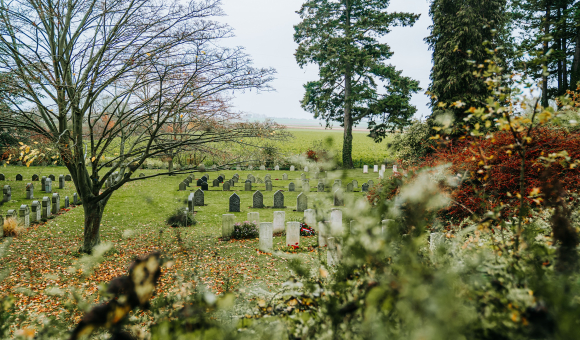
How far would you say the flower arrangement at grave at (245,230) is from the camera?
9477 mm

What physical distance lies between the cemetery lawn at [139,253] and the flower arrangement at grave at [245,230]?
0.29 metres

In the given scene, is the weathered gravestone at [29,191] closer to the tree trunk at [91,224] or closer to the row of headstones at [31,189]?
the row of headstones at [31,189]

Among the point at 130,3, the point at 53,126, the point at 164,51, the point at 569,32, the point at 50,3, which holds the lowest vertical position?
the point at 53,126

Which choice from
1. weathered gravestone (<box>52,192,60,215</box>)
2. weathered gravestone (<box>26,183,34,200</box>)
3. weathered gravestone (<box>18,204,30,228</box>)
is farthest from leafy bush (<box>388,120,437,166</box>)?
weathered gravestone (<box>26,183,34,200</box>)

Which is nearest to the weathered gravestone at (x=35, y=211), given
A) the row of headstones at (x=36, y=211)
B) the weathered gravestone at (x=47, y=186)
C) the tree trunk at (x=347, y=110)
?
the row of headstones at (x=36, y=211)

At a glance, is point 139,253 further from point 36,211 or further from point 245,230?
point 36,211

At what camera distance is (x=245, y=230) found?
9531 mm

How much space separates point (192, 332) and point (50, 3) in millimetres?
7482

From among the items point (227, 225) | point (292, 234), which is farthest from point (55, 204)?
point (292, 234)

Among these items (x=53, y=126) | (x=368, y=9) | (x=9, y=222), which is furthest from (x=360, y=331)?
(x=368, y=9)

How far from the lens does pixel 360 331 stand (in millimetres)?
1677

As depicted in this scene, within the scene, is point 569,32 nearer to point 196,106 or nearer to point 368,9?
point 368,9

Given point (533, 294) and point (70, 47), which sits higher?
point (70, 47)

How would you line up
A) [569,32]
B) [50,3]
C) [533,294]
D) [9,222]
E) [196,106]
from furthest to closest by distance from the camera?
[569,32] → [9,222] → [196,106] → [50,3] → [533,294]
